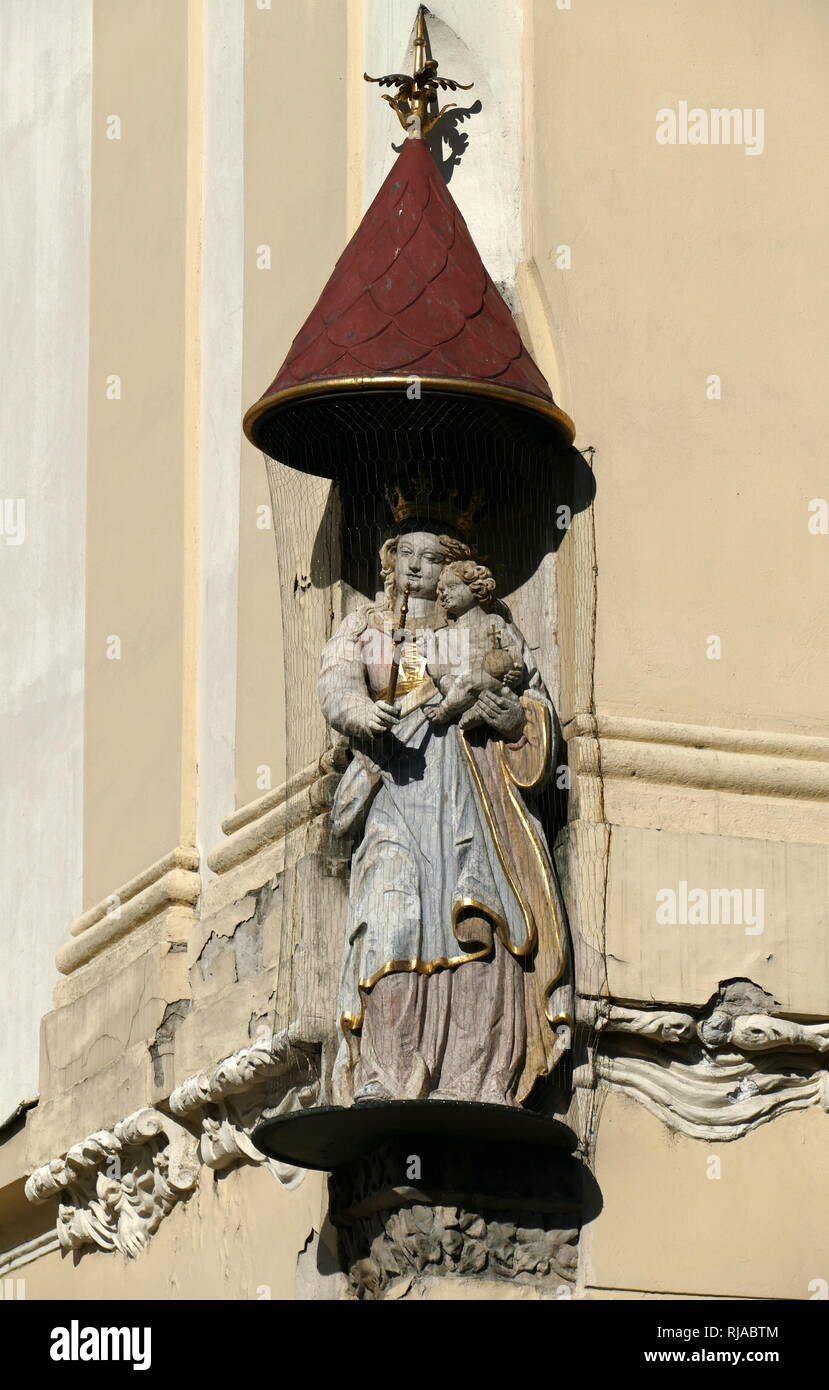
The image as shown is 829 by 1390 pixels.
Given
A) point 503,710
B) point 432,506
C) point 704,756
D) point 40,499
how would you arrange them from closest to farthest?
point 503,710, point 432,506, point 704,756, point 40,499

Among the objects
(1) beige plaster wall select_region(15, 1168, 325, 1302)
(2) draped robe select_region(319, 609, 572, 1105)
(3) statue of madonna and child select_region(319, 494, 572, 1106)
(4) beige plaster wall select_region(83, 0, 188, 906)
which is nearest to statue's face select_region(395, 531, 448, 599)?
(3) statue of madonna and child select_region(319, 494, 572, 1106)

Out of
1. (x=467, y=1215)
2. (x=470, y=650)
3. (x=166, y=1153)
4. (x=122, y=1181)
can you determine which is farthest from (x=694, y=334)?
(x=122, y=1181)

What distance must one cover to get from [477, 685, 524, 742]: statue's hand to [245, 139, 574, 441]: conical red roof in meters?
0.73

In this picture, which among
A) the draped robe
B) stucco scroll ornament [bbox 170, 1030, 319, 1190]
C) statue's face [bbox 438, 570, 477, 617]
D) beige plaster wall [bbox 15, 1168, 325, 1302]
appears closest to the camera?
the draped robe

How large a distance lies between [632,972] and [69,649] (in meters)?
3.51

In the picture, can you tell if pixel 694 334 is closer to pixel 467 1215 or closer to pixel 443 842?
pixel 443 842

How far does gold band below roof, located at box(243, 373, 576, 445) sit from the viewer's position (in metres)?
9.47

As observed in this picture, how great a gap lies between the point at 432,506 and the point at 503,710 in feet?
1.96

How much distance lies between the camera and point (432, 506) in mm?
9750

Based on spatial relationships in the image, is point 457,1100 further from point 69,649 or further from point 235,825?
point 69,649

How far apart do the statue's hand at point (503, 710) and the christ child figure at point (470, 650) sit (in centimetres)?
1

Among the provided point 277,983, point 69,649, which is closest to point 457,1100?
point 277,983

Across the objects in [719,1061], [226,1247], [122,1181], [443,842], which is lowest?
[226,1247]

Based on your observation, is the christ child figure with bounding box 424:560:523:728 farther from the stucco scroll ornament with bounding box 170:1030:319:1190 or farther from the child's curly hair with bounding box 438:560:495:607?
the stucco scroll ornament with bounding box 170:1030:319:1190
